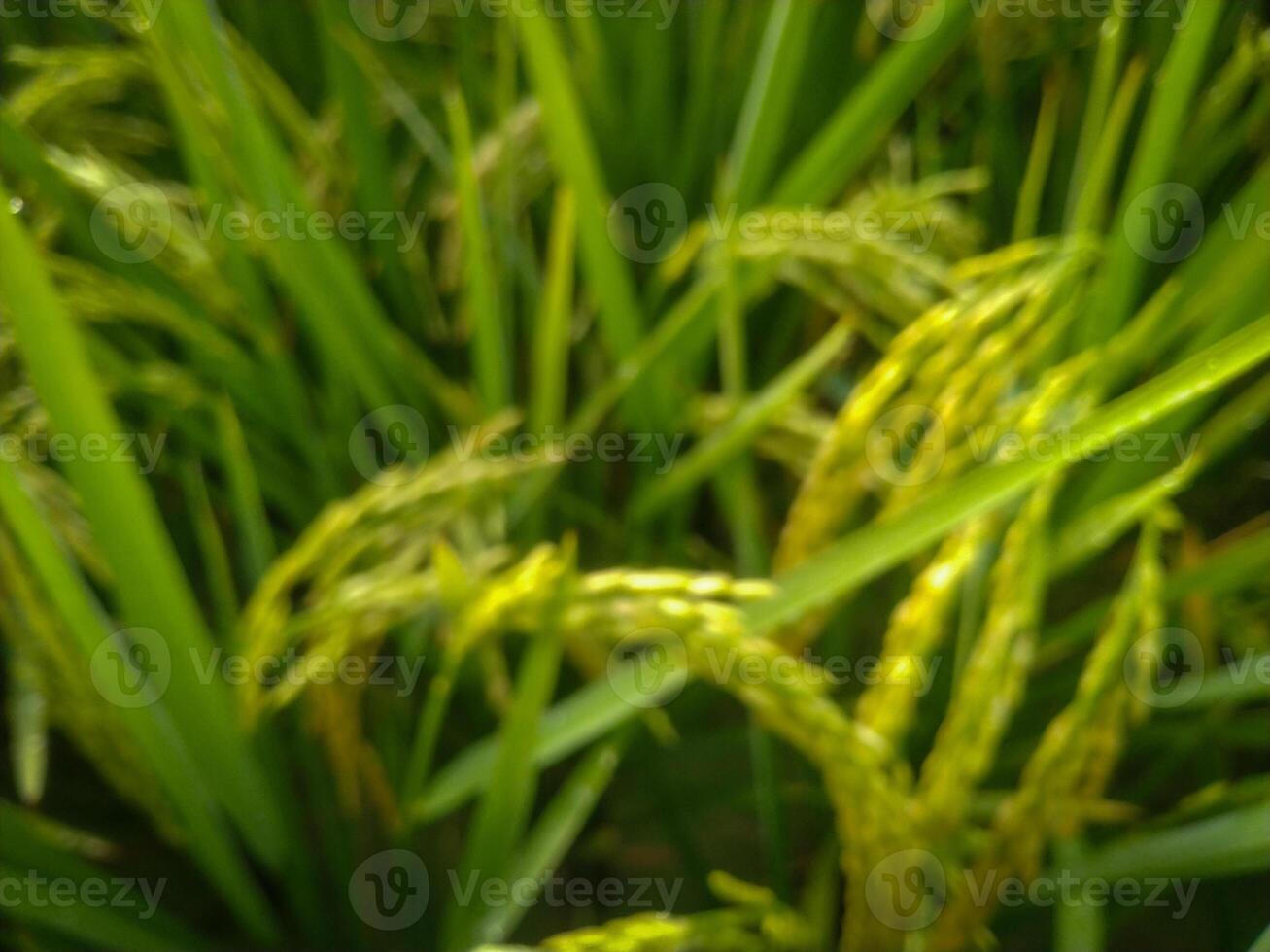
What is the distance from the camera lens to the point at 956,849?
0.45 metres

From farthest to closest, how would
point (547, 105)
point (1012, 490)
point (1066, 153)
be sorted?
point (1066, 153), point (547, 105), point (1012, 490)

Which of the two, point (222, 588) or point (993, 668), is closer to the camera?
point (993, 668)

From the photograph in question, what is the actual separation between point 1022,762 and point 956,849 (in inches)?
4.0

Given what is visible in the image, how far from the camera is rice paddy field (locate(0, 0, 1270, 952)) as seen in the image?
426 millimetres

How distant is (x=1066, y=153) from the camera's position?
2.06ft

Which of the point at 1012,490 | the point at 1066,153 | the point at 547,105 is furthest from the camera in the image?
the point at 1066,153

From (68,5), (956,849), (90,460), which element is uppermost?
(68,5)

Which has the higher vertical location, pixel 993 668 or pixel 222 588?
pixel 222 588

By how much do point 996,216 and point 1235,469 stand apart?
0.22 meters

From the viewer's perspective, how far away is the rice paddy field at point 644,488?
426 millimetres

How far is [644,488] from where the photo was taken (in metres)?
0.58

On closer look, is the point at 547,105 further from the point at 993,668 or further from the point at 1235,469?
the point at 1235,469

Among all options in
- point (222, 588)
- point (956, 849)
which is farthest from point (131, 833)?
point (956, 849)

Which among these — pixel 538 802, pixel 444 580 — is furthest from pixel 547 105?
pixel 538 802
